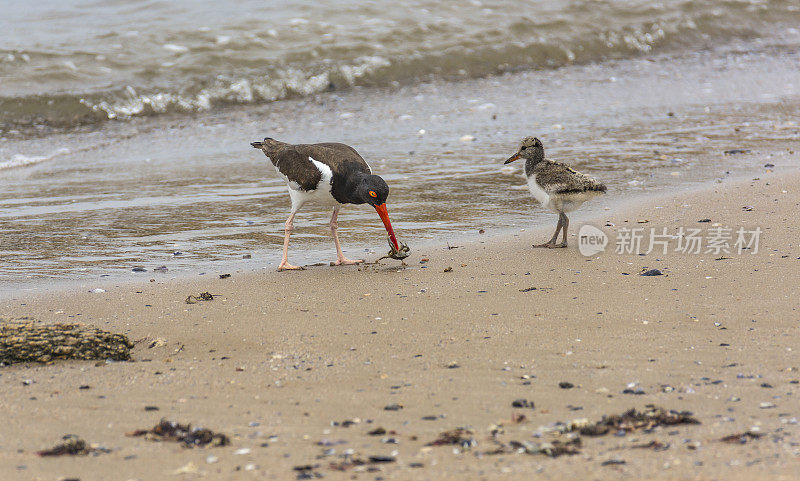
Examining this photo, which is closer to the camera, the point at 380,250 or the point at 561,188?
the point at 561,188

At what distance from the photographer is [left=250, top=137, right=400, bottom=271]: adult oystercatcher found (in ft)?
21.0

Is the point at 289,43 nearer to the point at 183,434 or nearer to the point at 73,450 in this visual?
the point at 183,434

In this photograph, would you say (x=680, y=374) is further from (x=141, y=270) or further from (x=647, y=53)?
(x=647, y=53)

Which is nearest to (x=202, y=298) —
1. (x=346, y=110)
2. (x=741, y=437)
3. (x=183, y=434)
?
(x=183, y=434)

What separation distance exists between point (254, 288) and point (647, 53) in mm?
14288

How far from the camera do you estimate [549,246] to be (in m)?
6.70

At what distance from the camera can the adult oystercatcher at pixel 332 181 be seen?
6.40 metres

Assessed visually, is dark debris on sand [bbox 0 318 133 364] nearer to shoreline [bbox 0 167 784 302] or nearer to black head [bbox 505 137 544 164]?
shoreline [bbox 0 167 784 302]

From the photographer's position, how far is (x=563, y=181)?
22.2 feet

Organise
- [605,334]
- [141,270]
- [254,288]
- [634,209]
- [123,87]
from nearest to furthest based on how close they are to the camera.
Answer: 1. [605,334]
2. [254,288]
3. [141,270]
4. [634,209]
5. [123,87]

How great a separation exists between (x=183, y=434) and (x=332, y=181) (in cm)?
342

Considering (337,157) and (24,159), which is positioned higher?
(337,157)

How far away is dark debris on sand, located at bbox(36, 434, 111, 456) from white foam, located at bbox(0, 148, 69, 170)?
8.62m

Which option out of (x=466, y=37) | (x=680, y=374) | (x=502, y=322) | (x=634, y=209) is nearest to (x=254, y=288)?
(x=502, y=322)
